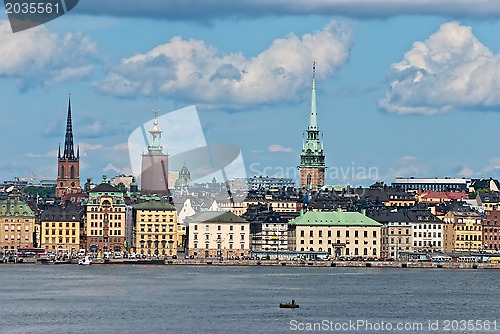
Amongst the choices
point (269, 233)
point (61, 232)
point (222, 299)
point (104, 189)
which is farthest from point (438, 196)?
point (222, 299)

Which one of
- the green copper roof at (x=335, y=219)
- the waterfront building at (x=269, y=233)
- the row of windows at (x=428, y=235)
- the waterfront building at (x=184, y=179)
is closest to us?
the green copper roof at (x=335, y=219)

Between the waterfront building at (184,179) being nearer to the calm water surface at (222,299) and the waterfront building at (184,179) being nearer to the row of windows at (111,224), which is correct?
the row of windows at (111,224)

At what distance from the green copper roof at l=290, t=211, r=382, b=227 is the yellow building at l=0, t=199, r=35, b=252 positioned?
19110 millimetres

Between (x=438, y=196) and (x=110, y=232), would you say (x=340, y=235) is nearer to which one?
(x=110, y=232)

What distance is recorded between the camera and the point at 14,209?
4929 inches

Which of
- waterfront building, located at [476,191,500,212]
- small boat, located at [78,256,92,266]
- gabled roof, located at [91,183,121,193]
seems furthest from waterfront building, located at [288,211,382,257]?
waterfront building, located at [476,191,500,212]

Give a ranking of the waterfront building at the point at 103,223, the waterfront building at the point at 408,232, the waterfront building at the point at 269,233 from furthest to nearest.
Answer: the waterfront building at the point at 269,233 → the waterfront building at the point at 408,232 → the waterfront building at the point at 103,223

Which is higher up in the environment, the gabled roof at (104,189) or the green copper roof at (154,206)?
the gabled roof at (104,189)

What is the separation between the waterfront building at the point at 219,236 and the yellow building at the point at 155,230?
2.04 metres

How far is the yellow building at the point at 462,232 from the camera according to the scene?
125 m

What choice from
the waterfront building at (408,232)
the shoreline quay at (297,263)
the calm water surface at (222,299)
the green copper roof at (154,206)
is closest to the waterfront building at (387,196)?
the waterfront building at (408,232)

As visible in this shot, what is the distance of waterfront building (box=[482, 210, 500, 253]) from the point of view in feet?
418

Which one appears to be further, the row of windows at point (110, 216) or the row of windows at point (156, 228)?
the row of windows at point (110, 216)

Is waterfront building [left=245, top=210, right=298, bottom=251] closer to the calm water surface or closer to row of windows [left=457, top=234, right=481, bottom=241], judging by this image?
row of windows [left=457, top=234, right=481, bottom=241]
